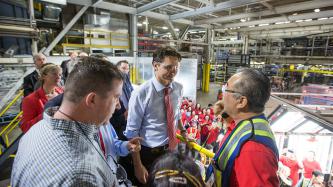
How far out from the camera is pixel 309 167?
373cm

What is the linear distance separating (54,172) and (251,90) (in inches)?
48.3

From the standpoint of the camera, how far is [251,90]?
4.22 feet

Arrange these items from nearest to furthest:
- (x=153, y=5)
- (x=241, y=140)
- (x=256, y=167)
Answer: (x=256, y=167)
(x=241, y=140)
(x=153, y=5)

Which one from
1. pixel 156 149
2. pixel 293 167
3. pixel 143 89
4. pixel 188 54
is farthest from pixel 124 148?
pixel 188 54

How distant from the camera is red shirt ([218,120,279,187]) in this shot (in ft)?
3.22

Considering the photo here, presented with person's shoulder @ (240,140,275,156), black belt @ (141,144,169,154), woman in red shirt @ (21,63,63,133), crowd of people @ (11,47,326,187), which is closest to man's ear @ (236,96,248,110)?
crowd of people @ (11,47,326,187)

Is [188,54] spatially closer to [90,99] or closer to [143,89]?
[143,89]

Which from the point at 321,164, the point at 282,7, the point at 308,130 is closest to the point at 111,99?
the point at 308,130

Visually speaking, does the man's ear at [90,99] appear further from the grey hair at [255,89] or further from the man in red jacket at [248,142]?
the grey hair at [255,89]

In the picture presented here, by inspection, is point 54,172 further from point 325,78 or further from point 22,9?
point 325,78

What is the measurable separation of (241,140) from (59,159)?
0.97 metres

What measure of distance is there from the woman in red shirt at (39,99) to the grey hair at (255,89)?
2356mm

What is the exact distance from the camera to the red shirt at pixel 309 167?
3658 millimetres

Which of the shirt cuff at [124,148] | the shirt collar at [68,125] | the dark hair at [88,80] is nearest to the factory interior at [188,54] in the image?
the shirt collar at [68,125]
